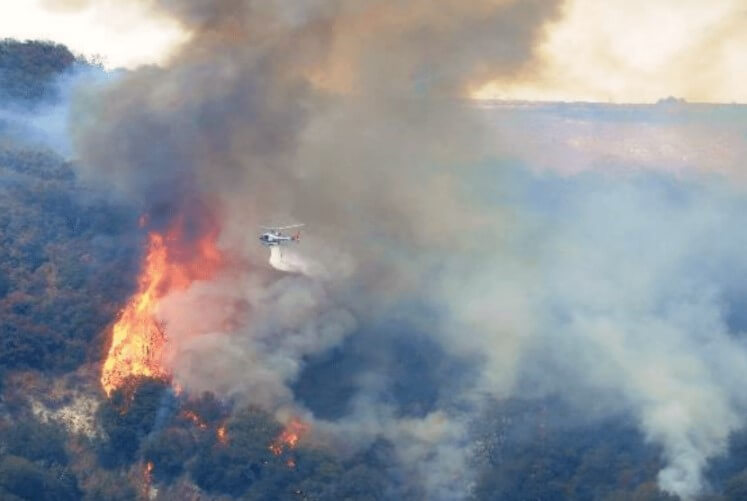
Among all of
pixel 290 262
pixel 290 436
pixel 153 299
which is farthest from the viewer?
pixel 290 262

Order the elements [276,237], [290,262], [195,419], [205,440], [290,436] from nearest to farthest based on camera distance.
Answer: [290,436] → [205,440] → [195,419] → [276,237] → [290,262]

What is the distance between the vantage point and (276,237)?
102812mm

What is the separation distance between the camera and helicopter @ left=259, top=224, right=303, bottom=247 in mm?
102688

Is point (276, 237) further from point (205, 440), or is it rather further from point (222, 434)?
point (205, 440)

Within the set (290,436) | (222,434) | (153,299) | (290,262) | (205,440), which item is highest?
(290,262)

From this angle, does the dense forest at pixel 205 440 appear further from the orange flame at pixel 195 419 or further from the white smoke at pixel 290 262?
the white smoke at pixel 290 262

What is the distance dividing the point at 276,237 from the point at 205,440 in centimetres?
1548

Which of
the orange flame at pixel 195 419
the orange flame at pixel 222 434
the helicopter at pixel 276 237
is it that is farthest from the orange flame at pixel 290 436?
the helicopter at pixel 276 237

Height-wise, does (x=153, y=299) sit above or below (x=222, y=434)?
above

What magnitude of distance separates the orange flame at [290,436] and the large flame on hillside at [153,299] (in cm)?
945

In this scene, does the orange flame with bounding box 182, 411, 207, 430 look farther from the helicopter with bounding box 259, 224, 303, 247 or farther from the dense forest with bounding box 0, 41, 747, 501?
the helicopter with bounding box 259, 224, 303, 247

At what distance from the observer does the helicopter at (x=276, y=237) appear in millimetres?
102688

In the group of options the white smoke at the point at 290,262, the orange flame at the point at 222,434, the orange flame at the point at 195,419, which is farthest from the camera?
the white smoke at the point at 290,262

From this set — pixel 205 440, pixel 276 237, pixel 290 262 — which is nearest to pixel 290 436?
pixel 205 440
